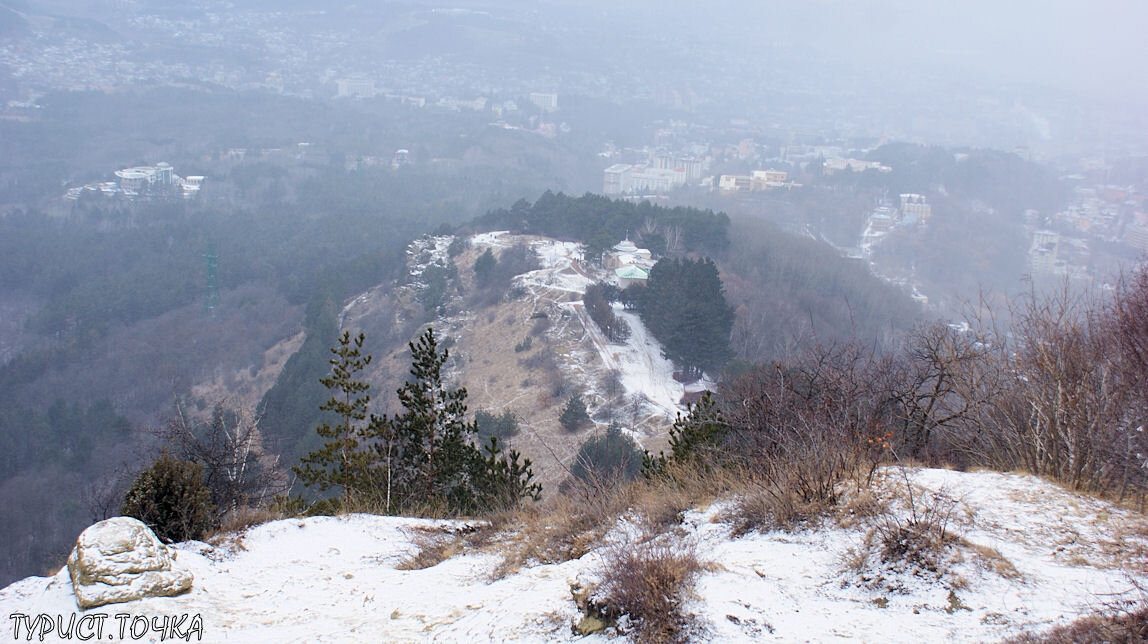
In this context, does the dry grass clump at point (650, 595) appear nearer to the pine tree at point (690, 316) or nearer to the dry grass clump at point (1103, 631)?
the dry grass clump at point (1103, 631)

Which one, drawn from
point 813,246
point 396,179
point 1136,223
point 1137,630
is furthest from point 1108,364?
point 396,179

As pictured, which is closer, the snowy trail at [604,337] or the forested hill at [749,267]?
the snowy trail at [604,337]

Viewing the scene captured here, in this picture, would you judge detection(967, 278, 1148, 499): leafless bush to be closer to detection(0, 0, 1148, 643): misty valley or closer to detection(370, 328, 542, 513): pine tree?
detection(0, 0, 1148, 643): misty valley

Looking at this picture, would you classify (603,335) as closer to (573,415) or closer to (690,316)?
(690,316)

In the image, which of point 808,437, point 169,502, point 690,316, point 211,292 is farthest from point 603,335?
point 211,292

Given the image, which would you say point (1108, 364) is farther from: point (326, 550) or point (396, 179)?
point (396, 179)

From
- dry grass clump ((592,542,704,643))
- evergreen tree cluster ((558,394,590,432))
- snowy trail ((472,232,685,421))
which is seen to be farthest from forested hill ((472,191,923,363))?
dry grass clump ((592,542,704,643))

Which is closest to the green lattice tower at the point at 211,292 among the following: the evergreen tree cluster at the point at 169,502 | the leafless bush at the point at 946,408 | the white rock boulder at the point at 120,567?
the evergreen tree cluster at the point at 169,502
